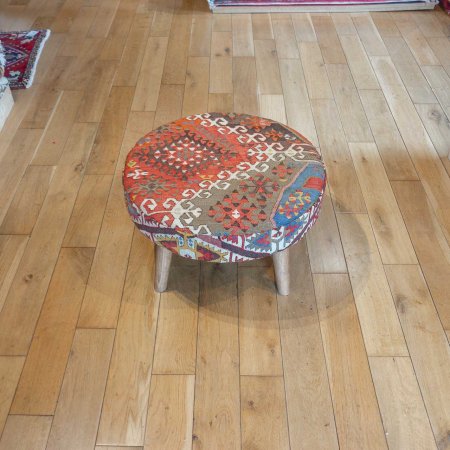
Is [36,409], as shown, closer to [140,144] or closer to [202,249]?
[202,249]

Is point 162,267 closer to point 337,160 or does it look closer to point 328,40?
point 337,160

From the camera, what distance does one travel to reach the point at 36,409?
1.43 metres

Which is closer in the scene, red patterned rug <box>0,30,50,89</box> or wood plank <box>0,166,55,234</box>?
wood plank <box>0,166,55,234</box>

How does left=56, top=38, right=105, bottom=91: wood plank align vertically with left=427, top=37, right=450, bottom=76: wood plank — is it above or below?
below

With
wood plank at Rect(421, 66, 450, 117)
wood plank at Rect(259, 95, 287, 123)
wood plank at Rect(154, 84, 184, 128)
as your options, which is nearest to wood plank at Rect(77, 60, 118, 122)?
wood plank at Rect(154, 84, 184, 128)

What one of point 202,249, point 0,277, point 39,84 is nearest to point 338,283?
point 202,249

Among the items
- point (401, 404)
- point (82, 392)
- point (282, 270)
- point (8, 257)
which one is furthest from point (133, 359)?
point (401, 404)

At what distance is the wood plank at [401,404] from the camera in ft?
4.48

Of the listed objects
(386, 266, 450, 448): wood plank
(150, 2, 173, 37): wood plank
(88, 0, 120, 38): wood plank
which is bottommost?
(88, 0, 120, 38): wood plank

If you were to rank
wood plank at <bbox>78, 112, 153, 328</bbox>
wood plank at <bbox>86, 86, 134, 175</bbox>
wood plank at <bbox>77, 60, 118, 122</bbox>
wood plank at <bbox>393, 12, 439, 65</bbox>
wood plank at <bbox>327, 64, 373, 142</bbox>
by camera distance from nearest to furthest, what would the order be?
1. wood plank at <bbox>78, 112, 153, 328</bbox>
2. wood plank at <bbox>86, 86, 134, 175</bbox>
3. wood plank at <bbox>327, 64, 373, 142</bbox>
4. wood plank at <bbox>77, 60, 118, 122</bbox>
5. wood plank at <bbox>393, 12, 439, 65</bbox>

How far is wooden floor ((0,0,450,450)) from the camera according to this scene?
1.41 m

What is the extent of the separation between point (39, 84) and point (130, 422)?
1830 millimetres

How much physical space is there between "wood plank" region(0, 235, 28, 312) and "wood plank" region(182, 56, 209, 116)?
3.10 ft

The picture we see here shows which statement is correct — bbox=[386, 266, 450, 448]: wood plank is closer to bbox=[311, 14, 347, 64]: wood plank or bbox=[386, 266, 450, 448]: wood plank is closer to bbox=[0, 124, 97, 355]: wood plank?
bbox=[0, 124, 97, 355]: wood plank
